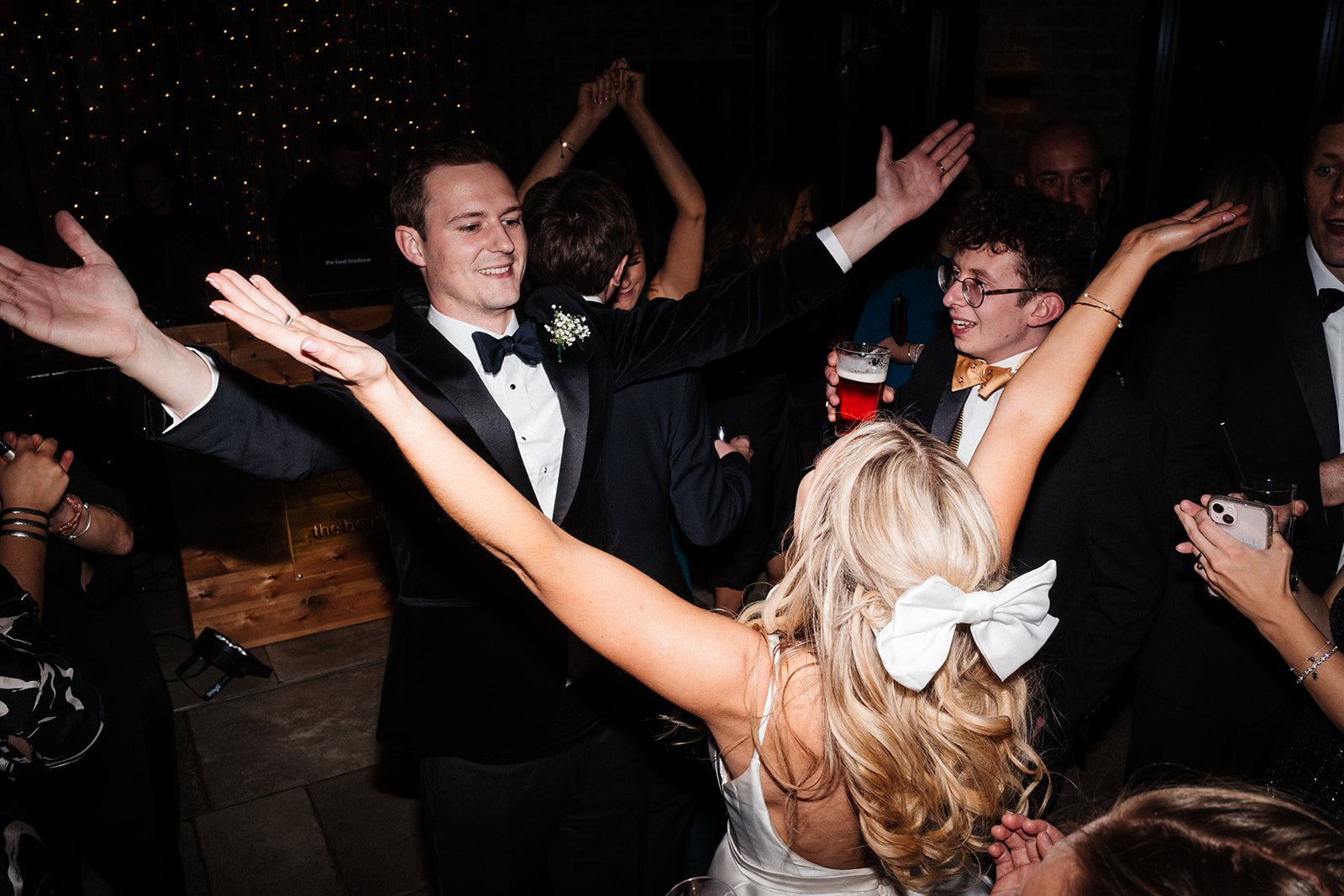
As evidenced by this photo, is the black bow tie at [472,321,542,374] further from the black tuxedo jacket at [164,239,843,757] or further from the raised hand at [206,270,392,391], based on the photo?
the raised hand at [206,270,392,391]

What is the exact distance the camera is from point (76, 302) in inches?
58.7

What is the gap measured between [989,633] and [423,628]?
1205mm

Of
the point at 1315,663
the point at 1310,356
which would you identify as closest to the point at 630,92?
the point at 1310,356

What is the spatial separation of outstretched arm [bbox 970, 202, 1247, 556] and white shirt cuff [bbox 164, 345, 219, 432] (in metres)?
1.38

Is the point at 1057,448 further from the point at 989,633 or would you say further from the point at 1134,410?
the point at 989,633

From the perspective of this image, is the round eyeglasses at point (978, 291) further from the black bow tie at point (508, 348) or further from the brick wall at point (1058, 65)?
the brick wall at point (1058, 65)

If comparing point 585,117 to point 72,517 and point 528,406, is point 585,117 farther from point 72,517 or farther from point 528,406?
point 72,517

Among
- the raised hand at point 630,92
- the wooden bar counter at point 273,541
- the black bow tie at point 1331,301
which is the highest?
the raised hand at point 630,92

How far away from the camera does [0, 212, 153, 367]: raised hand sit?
4.66 feet

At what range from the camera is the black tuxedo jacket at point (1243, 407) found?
2.43 metres

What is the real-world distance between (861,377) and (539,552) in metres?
1.25

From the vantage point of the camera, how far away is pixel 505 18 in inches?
252

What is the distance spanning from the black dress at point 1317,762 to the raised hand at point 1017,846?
0.49 m

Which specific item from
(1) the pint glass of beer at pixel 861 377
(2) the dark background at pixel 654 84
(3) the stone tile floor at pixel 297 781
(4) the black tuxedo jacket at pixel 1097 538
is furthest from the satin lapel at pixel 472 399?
(2) the dark background at pixel 654 84
